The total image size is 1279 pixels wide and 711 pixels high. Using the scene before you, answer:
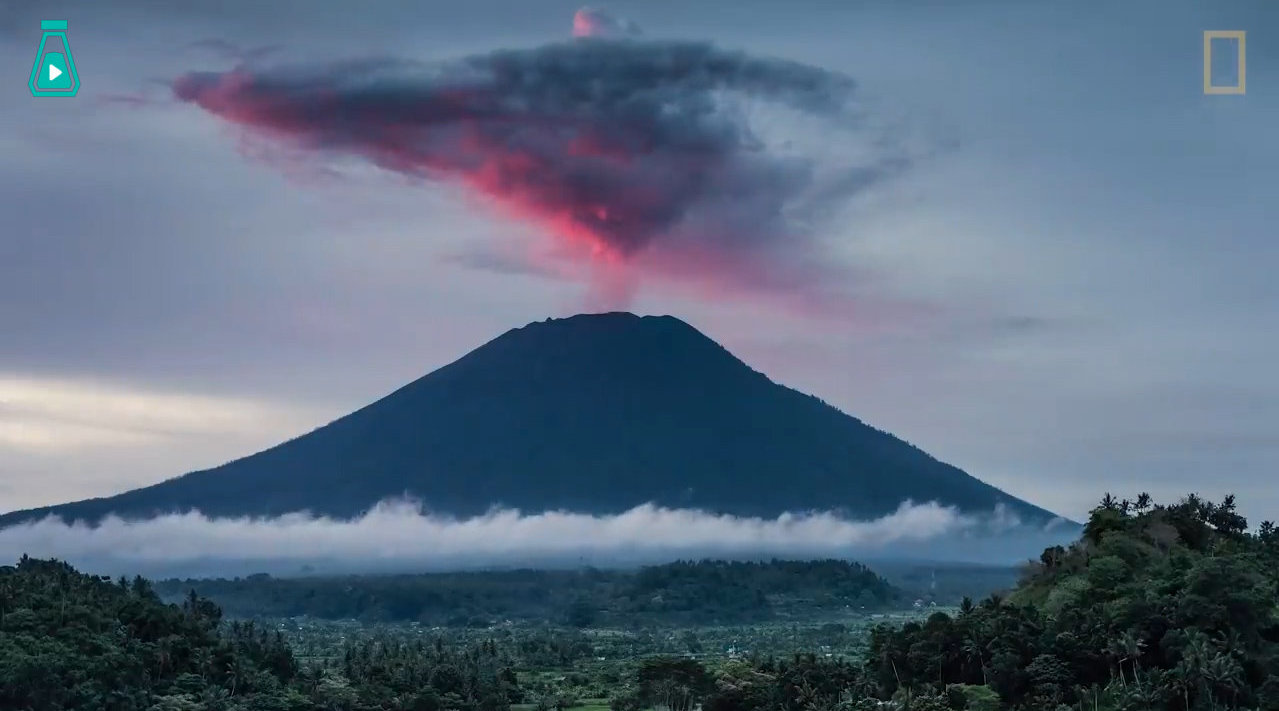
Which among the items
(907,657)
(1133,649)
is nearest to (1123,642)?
(1133,649)

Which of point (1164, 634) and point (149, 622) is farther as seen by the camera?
point (149, 622)

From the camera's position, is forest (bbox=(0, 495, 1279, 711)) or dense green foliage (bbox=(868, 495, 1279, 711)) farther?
forest (bbox=(0, 495, 1279, 711))

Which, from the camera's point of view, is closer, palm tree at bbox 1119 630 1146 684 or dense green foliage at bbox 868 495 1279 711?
dense green foliage at bbox 868 495 1279 711

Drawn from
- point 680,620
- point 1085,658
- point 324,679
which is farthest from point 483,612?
point 1085,658

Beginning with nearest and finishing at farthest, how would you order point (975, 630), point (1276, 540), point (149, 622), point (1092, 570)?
1. point (975, 630)
2. point (1092, 570)
3. point (149, 622)
4. point (1276, 540)

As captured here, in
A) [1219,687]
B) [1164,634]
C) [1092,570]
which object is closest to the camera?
[1219,687]

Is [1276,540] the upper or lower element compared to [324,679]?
upper

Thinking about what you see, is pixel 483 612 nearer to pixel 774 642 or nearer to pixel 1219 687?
pixel 774 642
